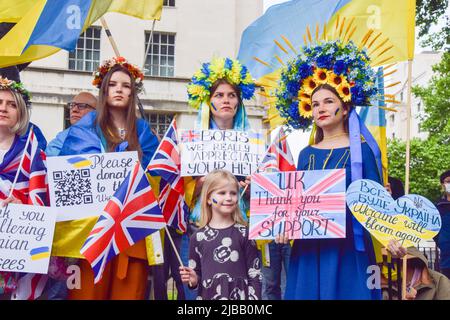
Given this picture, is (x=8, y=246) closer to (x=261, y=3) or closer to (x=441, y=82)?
(x=261, y=3)

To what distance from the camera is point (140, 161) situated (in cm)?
612

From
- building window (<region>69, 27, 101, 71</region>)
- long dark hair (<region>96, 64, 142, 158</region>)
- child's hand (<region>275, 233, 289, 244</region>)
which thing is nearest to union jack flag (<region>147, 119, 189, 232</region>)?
long dark hair (<region>96, 64, 142, 158</region>)

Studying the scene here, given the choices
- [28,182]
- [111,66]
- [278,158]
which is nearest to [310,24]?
[278,158]

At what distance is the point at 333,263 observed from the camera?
213 inches

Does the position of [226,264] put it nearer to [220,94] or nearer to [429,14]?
[220,94]

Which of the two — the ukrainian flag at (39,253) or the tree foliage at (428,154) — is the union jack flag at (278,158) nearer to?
the ukrainian flag at (39,253)

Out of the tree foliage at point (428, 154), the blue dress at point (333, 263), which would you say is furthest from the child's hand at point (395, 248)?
the tree foliage at point (428, 154)

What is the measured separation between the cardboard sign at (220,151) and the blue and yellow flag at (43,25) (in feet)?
5.59

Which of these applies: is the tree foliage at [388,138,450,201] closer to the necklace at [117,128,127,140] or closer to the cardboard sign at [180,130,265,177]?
the cardboard sign at [180,130,265,177]

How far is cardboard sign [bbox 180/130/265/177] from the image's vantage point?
6133 mm

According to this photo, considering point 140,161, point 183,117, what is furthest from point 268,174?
point 183,117

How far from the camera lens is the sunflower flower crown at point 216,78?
6562mm

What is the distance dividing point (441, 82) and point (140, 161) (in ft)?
73.3

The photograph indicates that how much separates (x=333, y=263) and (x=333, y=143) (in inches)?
40.9
